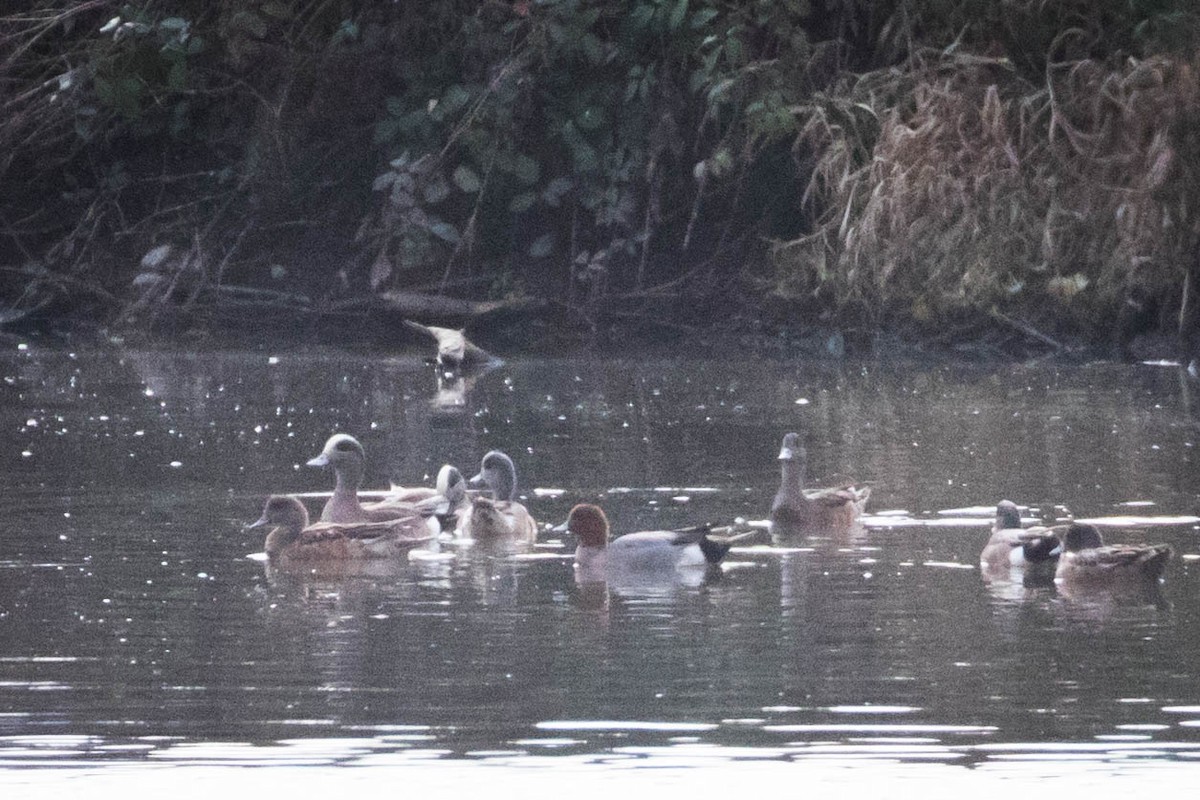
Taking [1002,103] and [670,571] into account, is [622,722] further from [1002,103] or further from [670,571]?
[1002,103]

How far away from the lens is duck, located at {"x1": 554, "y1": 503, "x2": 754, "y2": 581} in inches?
363

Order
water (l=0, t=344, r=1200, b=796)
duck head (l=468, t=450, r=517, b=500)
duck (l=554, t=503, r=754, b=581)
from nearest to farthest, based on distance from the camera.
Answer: water (l=0, t=344, r=1200, b=796) < duck (l=554, t=503, r=754, b=581) < duck head (l=468, t=450, r=517, b=500)

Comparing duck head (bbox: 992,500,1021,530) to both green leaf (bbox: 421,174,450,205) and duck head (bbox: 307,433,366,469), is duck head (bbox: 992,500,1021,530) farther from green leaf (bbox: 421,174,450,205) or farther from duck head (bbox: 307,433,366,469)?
green leaf (bbox: 421,174,450,205)

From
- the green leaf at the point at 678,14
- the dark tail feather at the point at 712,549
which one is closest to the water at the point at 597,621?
the dark tail feather at the point at 712,549

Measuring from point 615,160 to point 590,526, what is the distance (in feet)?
37.5

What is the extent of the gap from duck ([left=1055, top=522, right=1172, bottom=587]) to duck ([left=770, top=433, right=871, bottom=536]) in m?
1.36

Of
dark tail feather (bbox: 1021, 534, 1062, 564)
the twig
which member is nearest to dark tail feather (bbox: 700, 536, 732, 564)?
dark tail feather (bbox: 1021, 534, 1062, 564)

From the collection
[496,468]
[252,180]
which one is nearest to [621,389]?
[496,468]

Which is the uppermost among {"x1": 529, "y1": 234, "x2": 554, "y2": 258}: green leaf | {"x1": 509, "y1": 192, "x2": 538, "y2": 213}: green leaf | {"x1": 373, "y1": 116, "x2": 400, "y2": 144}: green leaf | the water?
{"x1": 373, "y1": 116, "x2": 400, "y2": 144}: green leaf

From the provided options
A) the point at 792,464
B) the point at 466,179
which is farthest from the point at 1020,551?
the point at 466,179

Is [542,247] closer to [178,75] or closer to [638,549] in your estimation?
[178,75]

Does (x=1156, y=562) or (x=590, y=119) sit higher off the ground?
(x=590, y=119)

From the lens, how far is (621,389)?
16.4 metres

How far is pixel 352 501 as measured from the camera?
10367 millimetres
